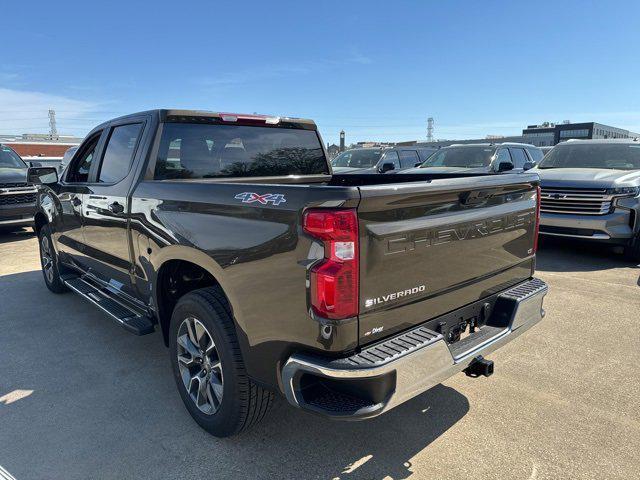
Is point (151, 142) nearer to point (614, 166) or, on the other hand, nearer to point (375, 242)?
point (375, 242)

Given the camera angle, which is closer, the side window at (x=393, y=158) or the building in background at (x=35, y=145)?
the side window at (x=393, y=158)

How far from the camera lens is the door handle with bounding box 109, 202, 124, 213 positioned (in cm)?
357

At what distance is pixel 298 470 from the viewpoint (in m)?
2.54

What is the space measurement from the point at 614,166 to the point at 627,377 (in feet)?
19.2

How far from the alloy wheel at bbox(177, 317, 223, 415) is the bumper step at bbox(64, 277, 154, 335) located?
21.2 inches

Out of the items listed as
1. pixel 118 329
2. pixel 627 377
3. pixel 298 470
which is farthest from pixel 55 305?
pixel 627 377

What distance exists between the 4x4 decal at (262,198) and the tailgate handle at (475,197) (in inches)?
40.9

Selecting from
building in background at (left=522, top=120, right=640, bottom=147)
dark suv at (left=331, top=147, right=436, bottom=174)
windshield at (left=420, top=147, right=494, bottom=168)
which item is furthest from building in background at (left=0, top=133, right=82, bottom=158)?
building in background at (left=522, top=120, right=640, bottom=147)

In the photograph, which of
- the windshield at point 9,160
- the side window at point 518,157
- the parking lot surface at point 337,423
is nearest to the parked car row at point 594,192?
the side window at point 518,157

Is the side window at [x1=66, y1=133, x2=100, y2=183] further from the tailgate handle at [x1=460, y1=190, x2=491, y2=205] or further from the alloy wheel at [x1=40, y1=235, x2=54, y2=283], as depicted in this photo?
the tailgate handle at [x1=460, y1=190, x2=491, y2=205]

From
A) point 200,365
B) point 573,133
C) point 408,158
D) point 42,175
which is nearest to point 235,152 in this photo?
point 200,365

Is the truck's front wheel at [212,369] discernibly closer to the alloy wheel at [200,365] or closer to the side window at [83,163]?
the alloy wheel at [200,365]

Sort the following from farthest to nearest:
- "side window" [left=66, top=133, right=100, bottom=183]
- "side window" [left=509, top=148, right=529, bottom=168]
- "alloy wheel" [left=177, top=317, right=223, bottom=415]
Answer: "side window" [left=509, top=148, right=529, bottom=168], "side window" [left=66, top=133, right=100, bottom=183], "alloy wheel" [left=177, top=317, right=223, bottom=415]

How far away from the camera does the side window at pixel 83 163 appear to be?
4.50 m
